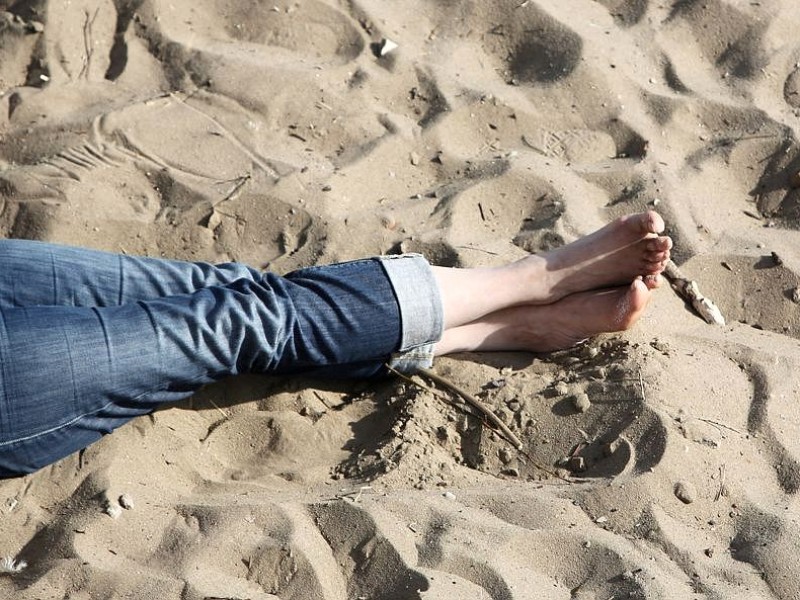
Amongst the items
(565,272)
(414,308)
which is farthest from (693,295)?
(414,308)

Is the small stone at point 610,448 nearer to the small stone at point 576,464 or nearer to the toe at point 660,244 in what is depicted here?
the small stone at point 576,464

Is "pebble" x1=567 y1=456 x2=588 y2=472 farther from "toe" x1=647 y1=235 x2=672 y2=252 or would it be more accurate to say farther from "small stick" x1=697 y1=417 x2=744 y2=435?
"toe" x1=647 y1=235 x2=672 y2=252

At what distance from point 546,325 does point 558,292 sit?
0.08 meters

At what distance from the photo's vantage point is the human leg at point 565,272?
218cm

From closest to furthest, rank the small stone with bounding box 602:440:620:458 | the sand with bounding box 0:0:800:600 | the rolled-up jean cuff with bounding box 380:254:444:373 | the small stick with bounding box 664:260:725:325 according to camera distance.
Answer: the sand with bounding box 0:0:800:600, the small stone with bounding box 602:440:620:458, the rolled-up jean cuff with bounding box 380:254:444:373, the small stick with bounding box 664:260:725:325

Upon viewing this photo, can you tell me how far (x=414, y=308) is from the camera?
211 cm

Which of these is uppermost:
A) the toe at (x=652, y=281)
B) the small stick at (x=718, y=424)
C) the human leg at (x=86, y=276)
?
the toe at (x=652, y=281)

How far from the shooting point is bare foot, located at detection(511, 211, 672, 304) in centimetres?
219

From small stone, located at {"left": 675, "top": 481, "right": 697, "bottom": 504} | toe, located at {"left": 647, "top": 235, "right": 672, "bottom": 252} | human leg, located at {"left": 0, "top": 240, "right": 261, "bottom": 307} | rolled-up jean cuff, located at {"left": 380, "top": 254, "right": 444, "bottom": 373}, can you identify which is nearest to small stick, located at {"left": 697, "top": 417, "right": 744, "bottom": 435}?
small stone, located at {"left": 675, "top": 481, "right": 697, "bottom": 504}

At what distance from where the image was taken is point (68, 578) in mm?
1749

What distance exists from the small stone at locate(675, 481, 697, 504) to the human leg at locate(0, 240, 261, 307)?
3.08 ft

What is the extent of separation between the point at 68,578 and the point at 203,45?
1645 mm

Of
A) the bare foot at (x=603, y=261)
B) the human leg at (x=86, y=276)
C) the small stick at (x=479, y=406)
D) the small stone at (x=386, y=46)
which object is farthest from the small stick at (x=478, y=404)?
the small stone at (x=386, y=46)

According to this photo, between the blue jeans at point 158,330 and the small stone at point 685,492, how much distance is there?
0.56 metres
